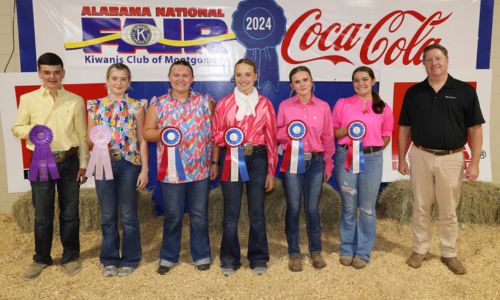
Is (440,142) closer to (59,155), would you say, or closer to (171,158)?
(171,158)

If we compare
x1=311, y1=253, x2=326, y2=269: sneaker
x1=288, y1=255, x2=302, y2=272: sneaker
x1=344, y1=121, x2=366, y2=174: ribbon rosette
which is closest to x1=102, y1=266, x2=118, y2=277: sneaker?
x1=288, y1=255, x2=302, y2=272: sneaker

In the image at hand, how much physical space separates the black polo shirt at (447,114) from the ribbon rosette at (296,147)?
2.75 ft

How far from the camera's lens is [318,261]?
290 centimetres

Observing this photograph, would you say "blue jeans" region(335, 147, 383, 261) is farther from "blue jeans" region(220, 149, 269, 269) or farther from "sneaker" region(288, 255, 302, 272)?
"blue jeans" region(220, 149, 269, 269)

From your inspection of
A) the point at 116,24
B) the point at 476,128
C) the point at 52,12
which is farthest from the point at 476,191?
the point at 52,12

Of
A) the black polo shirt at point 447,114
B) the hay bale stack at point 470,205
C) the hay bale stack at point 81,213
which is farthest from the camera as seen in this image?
the hay bale stack at point 470,205

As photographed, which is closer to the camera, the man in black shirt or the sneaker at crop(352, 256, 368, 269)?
the man in black shirt

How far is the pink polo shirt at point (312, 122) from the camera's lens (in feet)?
8.95

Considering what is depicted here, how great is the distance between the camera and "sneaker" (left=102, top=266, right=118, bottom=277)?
2783 millimetres

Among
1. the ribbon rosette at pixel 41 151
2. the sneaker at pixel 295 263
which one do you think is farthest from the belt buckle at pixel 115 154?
the sneaker at pixel 295 263

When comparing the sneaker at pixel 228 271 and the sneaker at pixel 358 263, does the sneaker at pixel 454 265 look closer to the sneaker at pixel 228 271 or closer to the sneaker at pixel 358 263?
the sneaker at pixel 358 263

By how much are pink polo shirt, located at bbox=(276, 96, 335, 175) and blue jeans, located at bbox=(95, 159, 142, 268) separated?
39.3 inches

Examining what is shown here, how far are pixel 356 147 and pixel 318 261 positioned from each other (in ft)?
2.76

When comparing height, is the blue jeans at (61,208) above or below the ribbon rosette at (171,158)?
below
